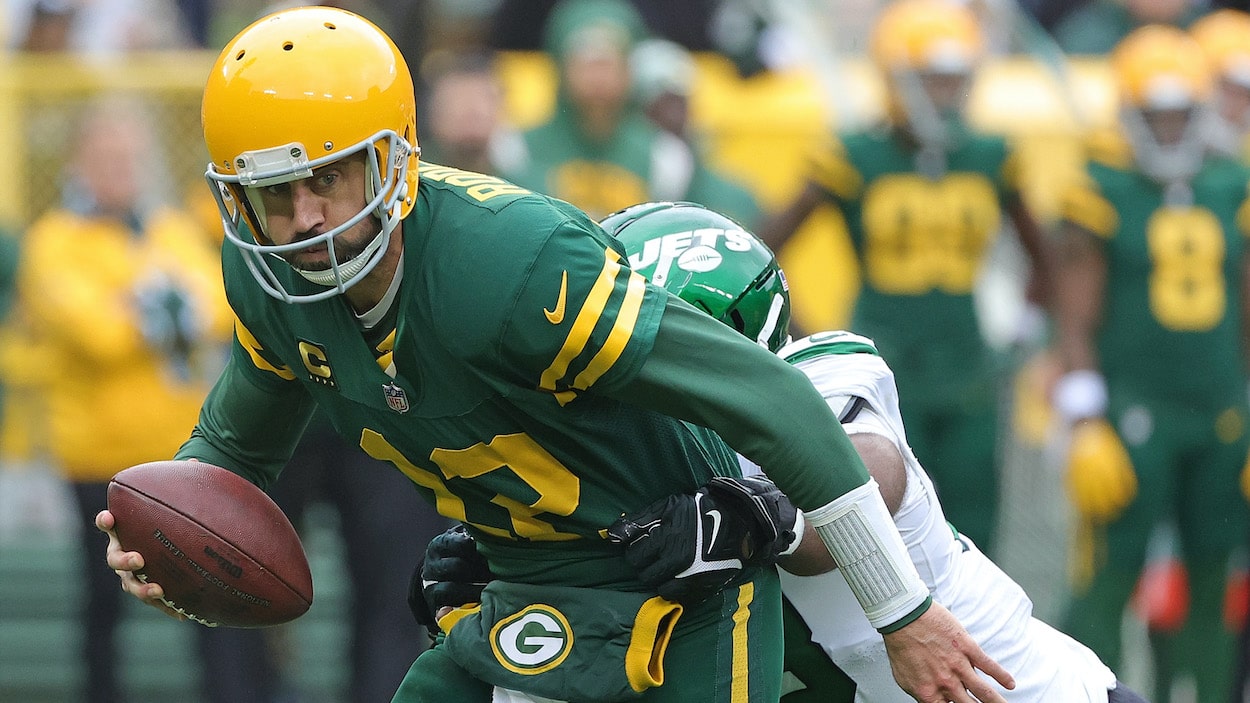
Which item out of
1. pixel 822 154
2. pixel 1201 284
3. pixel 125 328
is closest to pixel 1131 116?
pixel 1201 284

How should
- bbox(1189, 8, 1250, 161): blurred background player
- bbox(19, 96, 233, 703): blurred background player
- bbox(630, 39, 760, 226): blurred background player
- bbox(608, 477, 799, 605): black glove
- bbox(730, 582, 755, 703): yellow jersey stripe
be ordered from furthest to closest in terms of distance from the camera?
bbox(1189, 8, 1250, 161): blurred background player
bbox(630, 39, 760, 226): blurred background player
bbox(19, 96, 233, 703): blurred background player
bbox(730, 582, 755, 703): yellow jersey stripe
bbox(608, 477, 799, 605): black glove

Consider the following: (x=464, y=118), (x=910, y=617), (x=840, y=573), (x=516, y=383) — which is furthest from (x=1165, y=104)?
(x=516, y=383)

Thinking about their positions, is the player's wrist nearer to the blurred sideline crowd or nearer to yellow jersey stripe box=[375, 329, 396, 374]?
yellow jersey stripe box=[375, 329, 396, 374]

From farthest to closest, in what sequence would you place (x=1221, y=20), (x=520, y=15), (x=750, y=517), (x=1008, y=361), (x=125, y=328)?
(x=520, y=15), (x=1221, y=20), (x=1008, y=361), (x=125, y=328), (x=750, y=517)

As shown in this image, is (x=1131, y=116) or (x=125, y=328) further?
(x=1131, y=116)

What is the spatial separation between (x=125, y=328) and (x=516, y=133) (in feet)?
5.71

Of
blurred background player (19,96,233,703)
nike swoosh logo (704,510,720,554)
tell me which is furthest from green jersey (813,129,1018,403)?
nike swoosh logo (704,510,720,554)

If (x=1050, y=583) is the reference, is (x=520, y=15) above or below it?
above

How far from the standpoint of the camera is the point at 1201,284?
20.8 feet

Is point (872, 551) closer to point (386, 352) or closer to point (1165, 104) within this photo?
point (386, 352)

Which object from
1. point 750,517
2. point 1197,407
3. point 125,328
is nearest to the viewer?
point 750,517

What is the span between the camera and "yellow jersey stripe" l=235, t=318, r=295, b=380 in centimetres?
305

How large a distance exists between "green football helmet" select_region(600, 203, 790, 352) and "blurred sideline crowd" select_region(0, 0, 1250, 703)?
2.63 m

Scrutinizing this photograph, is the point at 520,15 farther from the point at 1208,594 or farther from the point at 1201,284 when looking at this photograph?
the point at 1208,594
